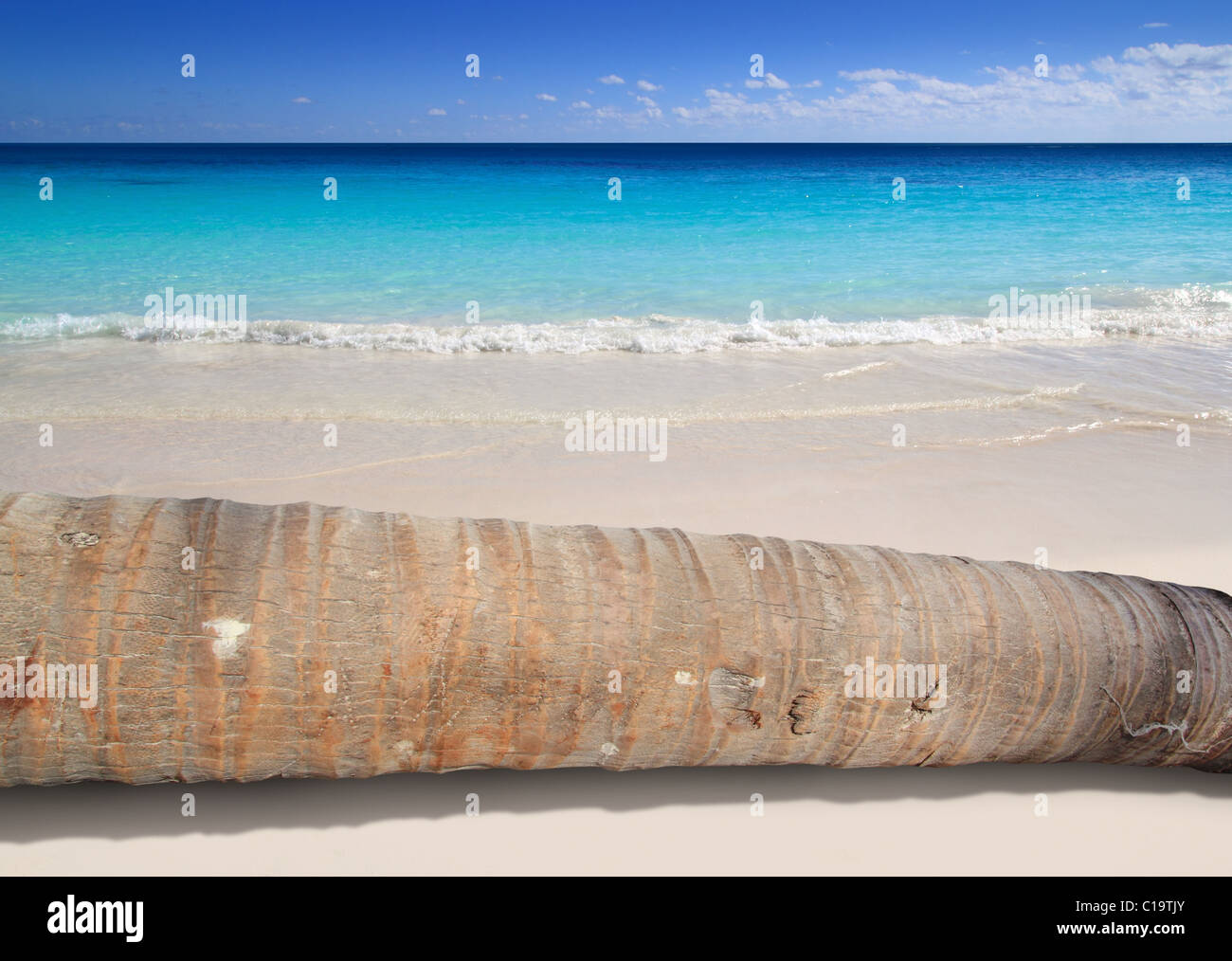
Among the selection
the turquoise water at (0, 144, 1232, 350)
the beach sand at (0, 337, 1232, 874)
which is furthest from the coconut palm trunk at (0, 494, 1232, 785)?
the turquoise water at (0, 144, 1232, 350)

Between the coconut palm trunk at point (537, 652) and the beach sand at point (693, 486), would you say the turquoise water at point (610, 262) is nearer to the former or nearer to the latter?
the beach sand at point (693, 486)

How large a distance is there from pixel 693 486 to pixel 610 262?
11239mm

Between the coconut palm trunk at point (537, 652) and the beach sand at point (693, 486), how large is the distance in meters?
0.23

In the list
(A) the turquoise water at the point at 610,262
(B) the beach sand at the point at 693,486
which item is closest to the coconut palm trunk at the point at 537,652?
(B) the beach sand at the point at 693,486

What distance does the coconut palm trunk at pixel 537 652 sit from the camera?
2.57m

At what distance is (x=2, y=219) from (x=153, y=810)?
25900mm

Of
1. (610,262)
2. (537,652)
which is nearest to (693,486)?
(537,652)

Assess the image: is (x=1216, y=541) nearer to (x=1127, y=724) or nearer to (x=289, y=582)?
(x=1127, y=724)

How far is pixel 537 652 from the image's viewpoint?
9.07ft

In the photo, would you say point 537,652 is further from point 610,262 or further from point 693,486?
point 610,262

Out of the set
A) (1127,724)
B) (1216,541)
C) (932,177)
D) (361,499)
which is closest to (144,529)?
(361,499)

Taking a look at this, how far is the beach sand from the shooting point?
2936 mm

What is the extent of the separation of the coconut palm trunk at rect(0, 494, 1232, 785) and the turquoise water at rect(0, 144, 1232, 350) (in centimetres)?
653
